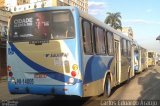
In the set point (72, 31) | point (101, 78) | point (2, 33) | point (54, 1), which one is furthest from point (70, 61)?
point (54, 1)

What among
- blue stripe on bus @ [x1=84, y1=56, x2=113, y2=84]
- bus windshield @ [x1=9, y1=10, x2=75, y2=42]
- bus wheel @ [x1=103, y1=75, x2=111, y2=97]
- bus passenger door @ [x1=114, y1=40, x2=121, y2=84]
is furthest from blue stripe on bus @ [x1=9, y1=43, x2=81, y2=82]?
bus passenger door @ [x1=114, y1=40, x2=121, y2=84]

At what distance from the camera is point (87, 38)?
1142 cm

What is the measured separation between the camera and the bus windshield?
35.8 ft

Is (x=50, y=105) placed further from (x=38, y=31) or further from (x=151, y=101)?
(x=151, y=101)

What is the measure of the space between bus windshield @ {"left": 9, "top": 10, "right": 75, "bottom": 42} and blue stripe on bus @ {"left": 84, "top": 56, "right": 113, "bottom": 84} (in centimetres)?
130

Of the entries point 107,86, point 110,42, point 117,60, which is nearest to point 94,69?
point 107,86

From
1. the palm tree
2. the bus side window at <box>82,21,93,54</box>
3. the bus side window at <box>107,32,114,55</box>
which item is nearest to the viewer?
the bus side window at <box>82,21,93,54</box>

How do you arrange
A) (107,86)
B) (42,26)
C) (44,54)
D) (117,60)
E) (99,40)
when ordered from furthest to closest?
(117,60), (107,86), (99,40), (42,26), (44,54)

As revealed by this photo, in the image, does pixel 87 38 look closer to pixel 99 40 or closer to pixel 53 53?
pixel 53 53

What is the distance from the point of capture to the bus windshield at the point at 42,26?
35.8 feet

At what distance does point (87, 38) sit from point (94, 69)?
1.19 meters

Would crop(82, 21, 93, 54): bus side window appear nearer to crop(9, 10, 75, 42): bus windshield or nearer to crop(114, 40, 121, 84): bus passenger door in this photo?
crop(9, 10, 75, 42): bus windshield

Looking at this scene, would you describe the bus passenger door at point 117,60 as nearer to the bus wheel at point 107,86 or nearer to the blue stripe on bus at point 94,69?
the bus wheel at point 107,86

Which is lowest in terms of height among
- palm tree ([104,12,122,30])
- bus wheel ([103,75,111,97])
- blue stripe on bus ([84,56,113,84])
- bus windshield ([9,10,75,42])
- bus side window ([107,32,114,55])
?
bus wheel ([103,75,111,97])
